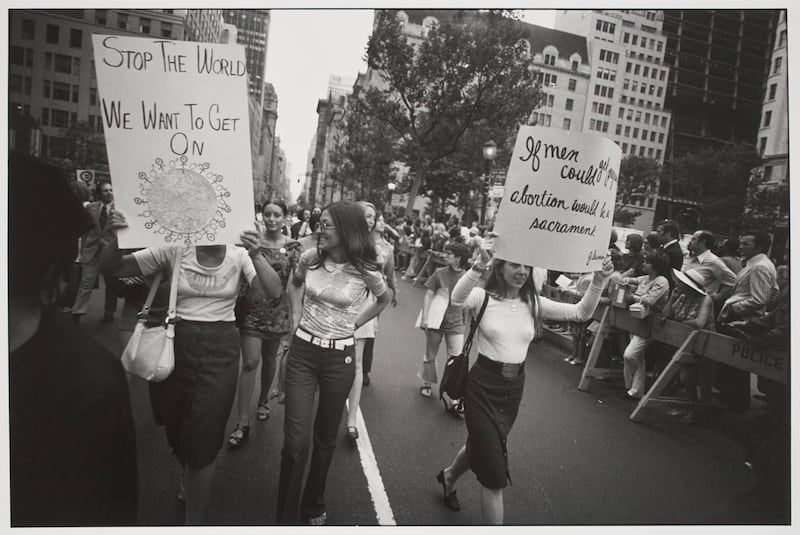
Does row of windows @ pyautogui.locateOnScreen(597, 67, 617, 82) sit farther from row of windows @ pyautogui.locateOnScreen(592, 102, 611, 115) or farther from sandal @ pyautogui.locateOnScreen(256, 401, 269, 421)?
sandal @ pyautogui.locateOnScreen(256, 401, 269, 421)

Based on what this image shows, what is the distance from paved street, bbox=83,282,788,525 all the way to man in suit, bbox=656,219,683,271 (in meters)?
2.19

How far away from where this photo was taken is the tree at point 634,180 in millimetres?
51969

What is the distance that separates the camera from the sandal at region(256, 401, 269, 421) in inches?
173

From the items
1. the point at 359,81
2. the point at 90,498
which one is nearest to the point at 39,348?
the point at 90,498

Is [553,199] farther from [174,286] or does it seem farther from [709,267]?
[709,267]

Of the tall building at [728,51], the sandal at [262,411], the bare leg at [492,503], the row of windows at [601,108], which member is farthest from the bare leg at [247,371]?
the row of windows at [601,108]

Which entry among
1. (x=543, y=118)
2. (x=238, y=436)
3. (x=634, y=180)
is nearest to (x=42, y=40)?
(x=238, y=436)

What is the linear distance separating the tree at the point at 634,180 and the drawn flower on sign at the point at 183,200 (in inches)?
→ 2127

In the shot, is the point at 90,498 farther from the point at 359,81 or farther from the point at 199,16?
the point at 359,81

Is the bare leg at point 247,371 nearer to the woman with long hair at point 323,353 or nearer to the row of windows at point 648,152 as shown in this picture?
the woman with long hair at point 323,353

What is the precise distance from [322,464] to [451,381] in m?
0.91

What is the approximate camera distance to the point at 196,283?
2.68 m

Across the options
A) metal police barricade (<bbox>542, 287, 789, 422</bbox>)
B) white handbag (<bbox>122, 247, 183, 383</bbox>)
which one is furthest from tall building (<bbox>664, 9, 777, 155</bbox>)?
white handbag (<bbox>122, 247, 183, 383</bbox>)

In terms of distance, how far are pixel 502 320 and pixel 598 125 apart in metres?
77.7
